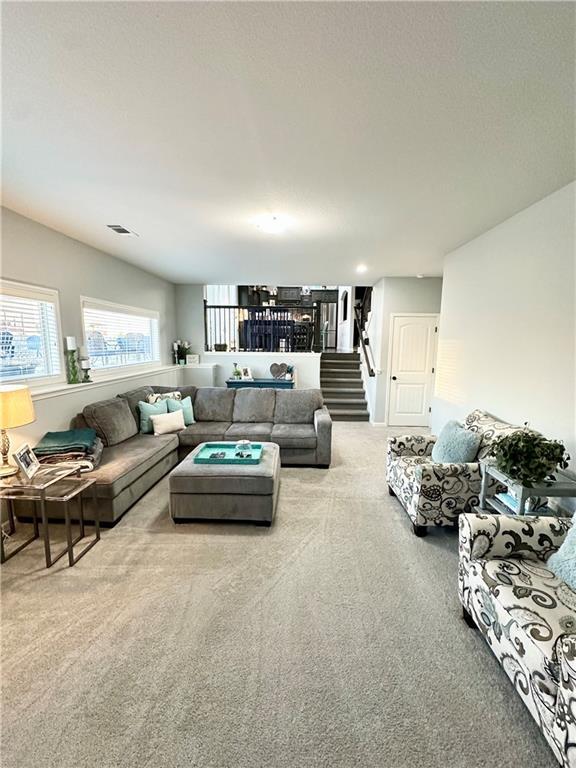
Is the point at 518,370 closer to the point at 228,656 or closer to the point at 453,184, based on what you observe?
the point at 453,184

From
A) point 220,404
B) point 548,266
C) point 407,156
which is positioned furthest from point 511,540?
point 220,404

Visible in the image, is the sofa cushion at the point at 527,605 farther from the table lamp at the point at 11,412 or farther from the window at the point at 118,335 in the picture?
the window at the point at 118,335

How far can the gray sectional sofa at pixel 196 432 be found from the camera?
9.45ft

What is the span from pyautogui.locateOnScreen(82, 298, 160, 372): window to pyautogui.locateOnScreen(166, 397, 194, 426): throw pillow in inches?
39.7

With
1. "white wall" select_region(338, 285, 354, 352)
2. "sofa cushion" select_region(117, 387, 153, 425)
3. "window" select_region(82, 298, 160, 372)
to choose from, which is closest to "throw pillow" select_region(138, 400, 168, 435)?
"sofa cushion" select_region(117, 387, 153, 425)

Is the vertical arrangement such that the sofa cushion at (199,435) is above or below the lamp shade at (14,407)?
Answer: below

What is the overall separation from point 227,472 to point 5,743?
1735 millimetres

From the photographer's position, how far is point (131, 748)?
4.10 feet

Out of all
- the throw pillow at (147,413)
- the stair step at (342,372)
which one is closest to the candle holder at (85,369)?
the throw pillow at (147,413)

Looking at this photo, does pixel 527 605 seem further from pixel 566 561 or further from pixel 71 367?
pixel 71 367

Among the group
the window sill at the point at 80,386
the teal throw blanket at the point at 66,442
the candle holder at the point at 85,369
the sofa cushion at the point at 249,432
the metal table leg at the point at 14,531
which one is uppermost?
the candle holder at the point at 85,369

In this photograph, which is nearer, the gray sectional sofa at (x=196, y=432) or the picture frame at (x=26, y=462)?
the picture frame at (x=26, y=462)

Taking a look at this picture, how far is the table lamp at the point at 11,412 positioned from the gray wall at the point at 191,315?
14.8ft

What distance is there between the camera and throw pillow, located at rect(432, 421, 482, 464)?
2.74 metres
